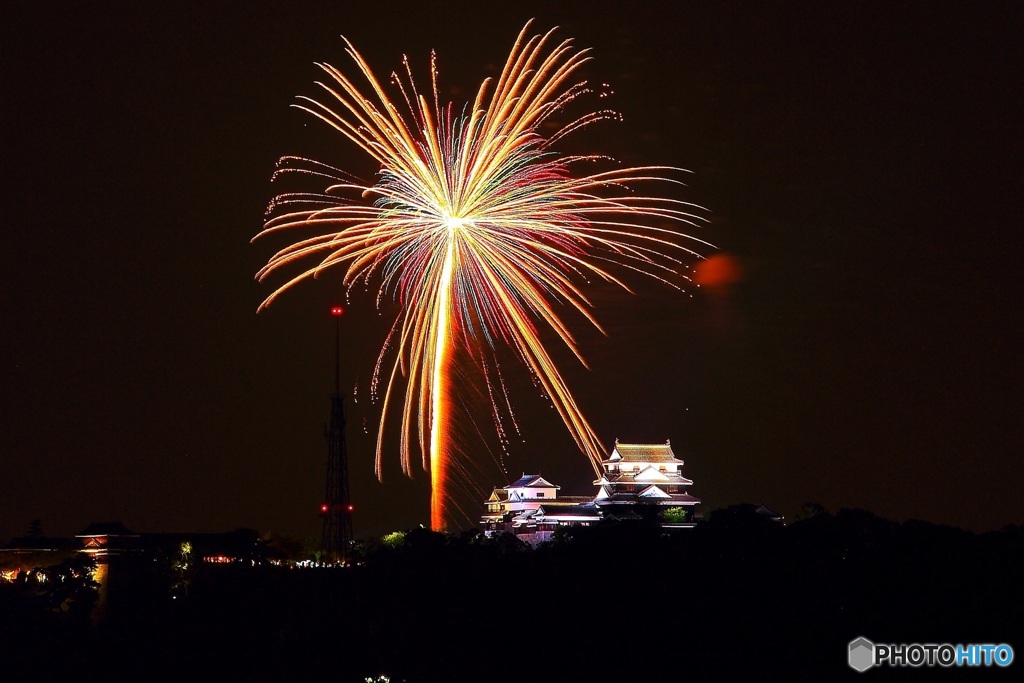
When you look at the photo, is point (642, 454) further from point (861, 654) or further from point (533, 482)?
point (861, 654)

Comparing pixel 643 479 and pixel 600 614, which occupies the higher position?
pixel 643 479

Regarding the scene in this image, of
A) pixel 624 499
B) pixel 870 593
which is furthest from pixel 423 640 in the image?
pixel 624 499

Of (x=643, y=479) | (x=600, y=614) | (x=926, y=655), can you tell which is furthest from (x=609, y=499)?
(x=926, y=655)

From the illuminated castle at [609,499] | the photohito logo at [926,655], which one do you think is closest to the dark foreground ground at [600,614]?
the photohito logo at [926,655]

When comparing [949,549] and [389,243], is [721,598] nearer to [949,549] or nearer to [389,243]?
[949,549]

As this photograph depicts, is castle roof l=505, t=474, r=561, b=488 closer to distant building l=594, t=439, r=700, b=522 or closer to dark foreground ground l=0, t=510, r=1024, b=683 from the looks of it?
distant building l=594, t=439, r=700, b=522

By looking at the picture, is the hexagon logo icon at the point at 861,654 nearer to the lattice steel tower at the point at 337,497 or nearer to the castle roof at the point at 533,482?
the lattice steel tower at the point at 337,497

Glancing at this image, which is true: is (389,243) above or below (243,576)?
above
